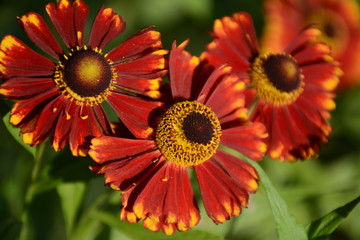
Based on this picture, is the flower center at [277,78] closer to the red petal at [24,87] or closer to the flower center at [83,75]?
the flower center at [83,75]

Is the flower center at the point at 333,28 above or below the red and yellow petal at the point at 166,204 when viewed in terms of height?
below

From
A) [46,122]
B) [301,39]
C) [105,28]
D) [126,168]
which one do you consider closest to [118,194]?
[126,168]

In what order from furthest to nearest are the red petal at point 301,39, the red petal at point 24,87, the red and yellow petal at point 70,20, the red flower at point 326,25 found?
the red flower at point 326,25 → the red petal at point 301,39 → the red and yellow petal at point 70,20 → the red petal at point 24,87

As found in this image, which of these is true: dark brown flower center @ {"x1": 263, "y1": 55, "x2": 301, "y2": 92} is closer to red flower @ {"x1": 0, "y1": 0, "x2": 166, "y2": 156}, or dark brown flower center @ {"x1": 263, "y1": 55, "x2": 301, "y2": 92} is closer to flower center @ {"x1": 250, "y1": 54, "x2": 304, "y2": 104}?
flower center @ {"x1": 250, "y1": 54, "x2": 304, "y2": 104}

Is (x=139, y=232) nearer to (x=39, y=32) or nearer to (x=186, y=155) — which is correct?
(x=186, y=155)

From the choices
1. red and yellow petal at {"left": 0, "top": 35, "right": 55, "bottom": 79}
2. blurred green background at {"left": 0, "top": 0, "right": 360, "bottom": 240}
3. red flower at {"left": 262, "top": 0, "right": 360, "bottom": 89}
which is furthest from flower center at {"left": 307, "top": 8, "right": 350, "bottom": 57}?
red and yellow petal at {"left": 0, "top": 35, "right": 55, "bottom": 79}

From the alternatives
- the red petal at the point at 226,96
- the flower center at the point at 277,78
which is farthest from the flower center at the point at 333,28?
the red petal at the point at 226,96

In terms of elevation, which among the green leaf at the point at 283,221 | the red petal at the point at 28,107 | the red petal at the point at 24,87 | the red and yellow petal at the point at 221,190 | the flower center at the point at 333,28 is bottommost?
the flower center at the point at 333,28
